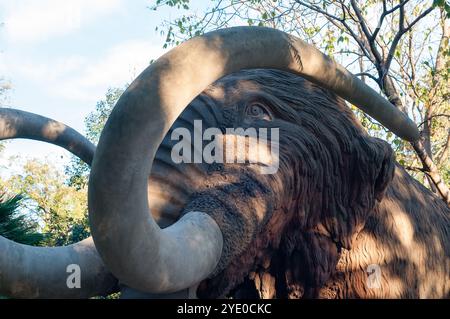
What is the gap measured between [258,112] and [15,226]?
215 centimetres

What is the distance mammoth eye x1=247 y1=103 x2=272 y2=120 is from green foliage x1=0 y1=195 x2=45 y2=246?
6.44ft

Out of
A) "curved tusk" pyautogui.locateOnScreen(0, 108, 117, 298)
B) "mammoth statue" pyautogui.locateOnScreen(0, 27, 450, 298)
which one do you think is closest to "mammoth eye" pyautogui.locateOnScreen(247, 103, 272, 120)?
"mammoth statue" pyautogui.locateOnScreen(0, 27, 450, 298)

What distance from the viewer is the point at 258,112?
351cm

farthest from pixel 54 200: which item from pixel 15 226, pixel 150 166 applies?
pixel 150 166

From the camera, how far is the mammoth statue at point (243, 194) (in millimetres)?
2061

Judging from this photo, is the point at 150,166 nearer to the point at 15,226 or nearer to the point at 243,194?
the point at 243,194

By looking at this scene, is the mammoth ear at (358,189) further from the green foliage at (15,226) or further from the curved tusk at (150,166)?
the green foliage at (15,226)

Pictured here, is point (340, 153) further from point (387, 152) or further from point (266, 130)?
point (266, 130)

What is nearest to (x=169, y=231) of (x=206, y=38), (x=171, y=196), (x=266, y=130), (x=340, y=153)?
(x=171, y=196)

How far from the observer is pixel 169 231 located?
233cm

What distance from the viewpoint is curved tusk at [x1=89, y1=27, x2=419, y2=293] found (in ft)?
6.50

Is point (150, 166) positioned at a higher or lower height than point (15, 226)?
lower

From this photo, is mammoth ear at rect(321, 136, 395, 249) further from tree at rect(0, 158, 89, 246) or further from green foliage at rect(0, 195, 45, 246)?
tree at rect(0, 158, 89, 246)

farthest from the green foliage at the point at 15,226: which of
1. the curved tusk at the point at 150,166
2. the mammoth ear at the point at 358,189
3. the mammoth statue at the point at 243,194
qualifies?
the curved tusk at the point at 150,166
